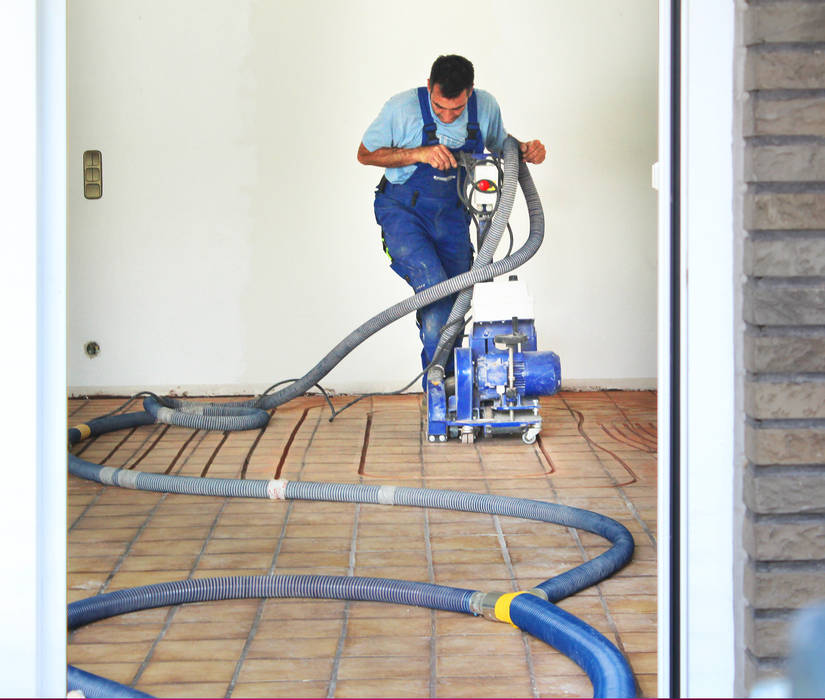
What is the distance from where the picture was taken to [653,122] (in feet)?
17.8

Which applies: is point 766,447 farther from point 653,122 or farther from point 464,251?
point 653,122

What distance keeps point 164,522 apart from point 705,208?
7.57ft

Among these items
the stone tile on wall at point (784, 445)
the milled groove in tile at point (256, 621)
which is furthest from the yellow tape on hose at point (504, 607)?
the stone tile on wall at point (784, 445)

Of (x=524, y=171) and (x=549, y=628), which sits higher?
(x=524, y=171)

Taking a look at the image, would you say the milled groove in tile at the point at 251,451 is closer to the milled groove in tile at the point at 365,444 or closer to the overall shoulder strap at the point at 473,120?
the milled groove in tile at the point at 365,444

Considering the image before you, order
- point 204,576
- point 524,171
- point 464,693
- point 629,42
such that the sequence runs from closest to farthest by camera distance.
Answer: point 464,693 → point 204,576 → point 524,171 → point 629,42

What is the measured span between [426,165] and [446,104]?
0.31m

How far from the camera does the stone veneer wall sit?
1523mm

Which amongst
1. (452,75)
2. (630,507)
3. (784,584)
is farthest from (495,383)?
(784,584)

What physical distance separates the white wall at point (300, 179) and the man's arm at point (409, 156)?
1065 millimetres

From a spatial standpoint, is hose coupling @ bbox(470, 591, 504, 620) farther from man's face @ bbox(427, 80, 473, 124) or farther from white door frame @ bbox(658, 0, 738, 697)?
man's face @ bbox(427, 80, 473, 124)

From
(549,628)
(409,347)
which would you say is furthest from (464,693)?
(409,347)

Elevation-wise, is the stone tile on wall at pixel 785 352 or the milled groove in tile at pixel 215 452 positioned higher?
the stone tile on wall at pixel 785 352

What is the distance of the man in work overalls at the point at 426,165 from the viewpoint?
434 cm
